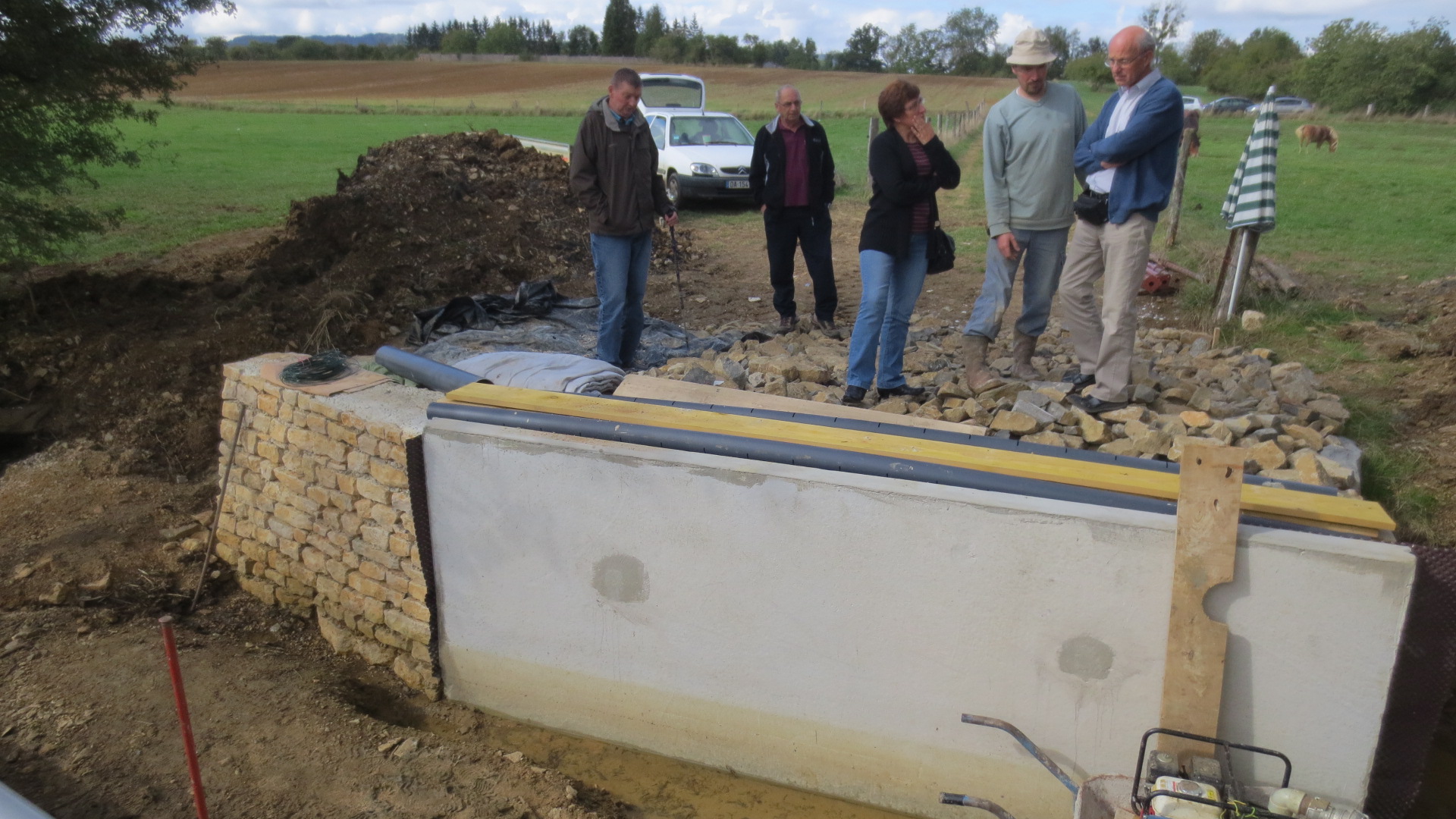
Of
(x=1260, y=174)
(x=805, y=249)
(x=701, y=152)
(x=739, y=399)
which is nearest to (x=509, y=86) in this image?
(x=701, y=152)

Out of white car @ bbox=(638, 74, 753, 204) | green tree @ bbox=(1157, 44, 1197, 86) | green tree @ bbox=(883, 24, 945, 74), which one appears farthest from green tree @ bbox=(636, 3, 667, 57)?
white car @ bbox=(638, 74, 753, 204)

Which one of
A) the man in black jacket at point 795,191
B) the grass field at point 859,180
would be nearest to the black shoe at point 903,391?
the man in black jacket at point 795,191

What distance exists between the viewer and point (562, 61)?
70.1 m

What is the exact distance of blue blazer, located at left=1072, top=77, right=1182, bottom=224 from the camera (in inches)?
184

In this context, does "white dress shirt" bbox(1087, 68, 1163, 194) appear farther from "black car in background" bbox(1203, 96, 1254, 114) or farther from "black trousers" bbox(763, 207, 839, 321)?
"black car in background" bbox(1203, 96, 1254, 114)

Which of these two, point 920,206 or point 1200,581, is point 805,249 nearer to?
point 920,206

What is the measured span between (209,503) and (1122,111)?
18.8 feet

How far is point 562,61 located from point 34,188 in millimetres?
66810

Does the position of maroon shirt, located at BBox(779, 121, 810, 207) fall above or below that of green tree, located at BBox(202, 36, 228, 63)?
below

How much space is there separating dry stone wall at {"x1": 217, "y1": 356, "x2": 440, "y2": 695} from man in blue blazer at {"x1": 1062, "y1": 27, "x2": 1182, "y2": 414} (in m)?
3.46

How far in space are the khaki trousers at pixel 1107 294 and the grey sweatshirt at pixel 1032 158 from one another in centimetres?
23

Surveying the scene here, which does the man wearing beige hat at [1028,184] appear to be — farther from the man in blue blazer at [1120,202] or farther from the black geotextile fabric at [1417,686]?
the black geotextile fabric at [1417,686]

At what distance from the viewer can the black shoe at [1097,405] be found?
509cm

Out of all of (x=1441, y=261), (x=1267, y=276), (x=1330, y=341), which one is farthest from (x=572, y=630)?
(x=1441, y=261)
